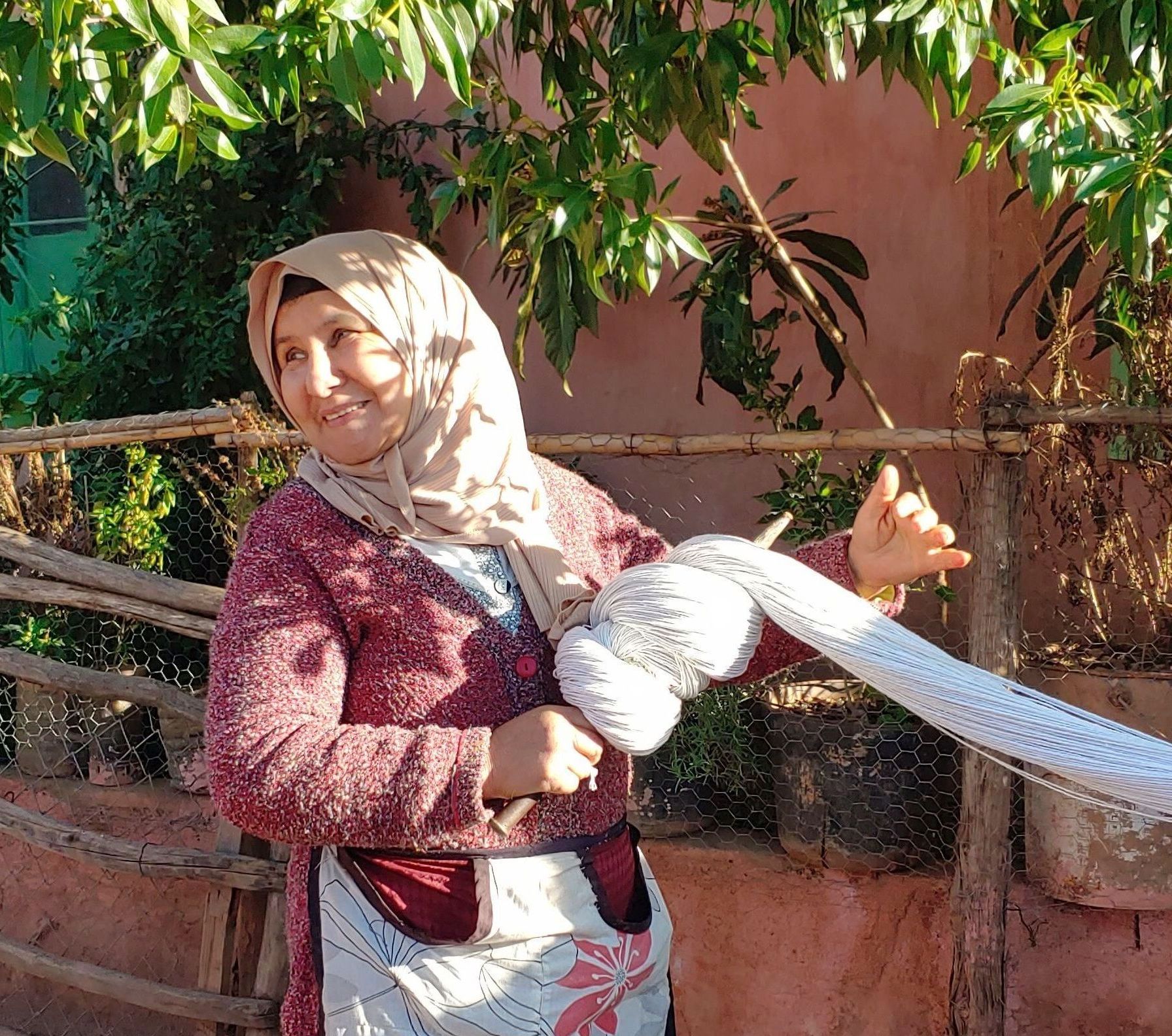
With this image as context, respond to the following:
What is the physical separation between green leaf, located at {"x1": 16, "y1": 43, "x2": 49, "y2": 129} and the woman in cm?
32

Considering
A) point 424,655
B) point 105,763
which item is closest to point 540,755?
point 424,655

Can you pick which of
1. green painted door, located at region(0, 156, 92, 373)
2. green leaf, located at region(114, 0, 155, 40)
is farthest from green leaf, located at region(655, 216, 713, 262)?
green painted door, located at region(0, 156, 92, 373)

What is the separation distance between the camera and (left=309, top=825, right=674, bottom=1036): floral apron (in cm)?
150

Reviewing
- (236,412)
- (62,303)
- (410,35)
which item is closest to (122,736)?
(236,412)

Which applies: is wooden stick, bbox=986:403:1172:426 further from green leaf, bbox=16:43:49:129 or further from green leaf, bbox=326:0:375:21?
green leaf, bbox=16:43:49:129

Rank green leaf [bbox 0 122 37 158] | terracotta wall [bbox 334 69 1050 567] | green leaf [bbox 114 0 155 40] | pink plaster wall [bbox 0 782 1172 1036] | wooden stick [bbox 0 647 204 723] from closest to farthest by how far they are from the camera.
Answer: green leaf [bbox 114 0 155 40]
green leaf [bbox 0 122 37 158]
pink plaster wall [bbox 0 782 1172 1036]
wooden stick [bbox 0 647 204 723]
terracotta wall [bbox 334 69 1050 567]

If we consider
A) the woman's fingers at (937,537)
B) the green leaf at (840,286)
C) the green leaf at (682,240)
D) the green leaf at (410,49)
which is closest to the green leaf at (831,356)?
the green leaf at (840,286)

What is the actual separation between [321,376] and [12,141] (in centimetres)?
41

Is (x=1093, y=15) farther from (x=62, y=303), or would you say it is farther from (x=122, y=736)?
(x=62, y=303)

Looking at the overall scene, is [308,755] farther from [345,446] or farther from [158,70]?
[158,70]

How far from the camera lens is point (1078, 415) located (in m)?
2.37

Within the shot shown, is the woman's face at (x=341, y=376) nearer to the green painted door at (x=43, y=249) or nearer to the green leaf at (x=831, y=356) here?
the green leaf at (x=831, y=356)

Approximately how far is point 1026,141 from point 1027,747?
758mm

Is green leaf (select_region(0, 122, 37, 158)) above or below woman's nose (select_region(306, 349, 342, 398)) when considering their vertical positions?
above
